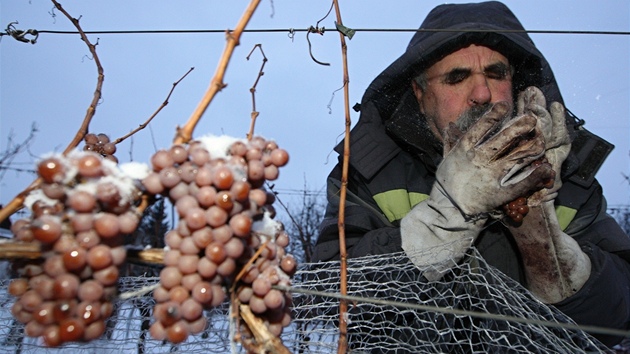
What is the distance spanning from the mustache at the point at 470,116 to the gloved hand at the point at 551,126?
0.18 meters

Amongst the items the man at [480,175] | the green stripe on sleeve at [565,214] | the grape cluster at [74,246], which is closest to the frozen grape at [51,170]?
the grape cluster at [74,246]

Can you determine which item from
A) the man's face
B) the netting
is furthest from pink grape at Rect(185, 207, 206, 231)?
the man's face

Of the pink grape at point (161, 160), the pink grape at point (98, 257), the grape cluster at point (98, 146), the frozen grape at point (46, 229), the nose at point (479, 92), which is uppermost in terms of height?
the nose at point (479, 92)

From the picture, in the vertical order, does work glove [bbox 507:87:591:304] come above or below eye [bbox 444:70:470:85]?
below

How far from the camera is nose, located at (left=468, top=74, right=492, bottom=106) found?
6.61 feet

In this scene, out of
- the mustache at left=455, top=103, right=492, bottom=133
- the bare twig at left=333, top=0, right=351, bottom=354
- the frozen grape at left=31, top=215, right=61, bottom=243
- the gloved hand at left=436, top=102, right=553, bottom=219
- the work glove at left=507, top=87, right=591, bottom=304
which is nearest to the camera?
the frozen grape at left=31, top=215, right=61, bottom=243

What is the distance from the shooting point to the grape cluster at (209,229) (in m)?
0.56

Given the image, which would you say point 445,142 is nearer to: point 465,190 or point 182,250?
point 465,190

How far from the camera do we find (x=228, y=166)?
577 mm

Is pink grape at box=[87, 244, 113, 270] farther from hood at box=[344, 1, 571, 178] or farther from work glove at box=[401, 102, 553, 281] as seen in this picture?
hood at box=[344, 1, 571, 178]

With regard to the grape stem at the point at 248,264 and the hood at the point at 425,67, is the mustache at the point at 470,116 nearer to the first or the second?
the hood at the point at 425,67

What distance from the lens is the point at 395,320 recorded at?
1580 mm

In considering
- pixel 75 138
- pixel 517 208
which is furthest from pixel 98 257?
pixel 517 208

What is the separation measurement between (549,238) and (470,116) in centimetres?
55
